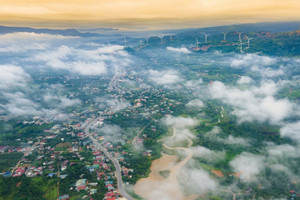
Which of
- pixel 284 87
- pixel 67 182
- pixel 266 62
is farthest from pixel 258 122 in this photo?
pixel 266 62

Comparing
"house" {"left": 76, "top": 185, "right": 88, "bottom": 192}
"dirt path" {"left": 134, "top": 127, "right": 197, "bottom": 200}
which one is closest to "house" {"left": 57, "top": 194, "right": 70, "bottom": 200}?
"house" {"left": 76, "top": 185, "right": 88, "bottom": 192}

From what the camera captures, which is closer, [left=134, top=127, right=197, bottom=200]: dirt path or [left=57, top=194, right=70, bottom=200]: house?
[left=57, top=194, right=70, bottom=200]: house

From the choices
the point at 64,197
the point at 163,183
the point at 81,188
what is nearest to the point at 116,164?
the point at 81,188

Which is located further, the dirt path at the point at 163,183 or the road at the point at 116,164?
the road at the point at 116,164

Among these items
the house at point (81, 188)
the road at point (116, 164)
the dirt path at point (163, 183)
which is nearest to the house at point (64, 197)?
the house at point (81, 188)

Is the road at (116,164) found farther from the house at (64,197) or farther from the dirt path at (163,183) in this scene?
the house at (64,197)

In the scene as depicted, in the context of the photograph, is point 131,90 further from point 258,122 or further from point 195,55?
point 195,55

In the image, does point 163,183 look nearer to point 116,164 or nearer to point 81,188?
point 116,164

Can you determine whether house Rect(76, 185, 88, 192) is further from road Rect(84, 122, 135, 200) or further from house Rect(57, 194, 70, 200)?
road Rect(84, 122, 135, 200)

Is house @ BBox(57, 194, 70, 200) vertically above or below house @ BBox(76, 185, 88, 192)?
below

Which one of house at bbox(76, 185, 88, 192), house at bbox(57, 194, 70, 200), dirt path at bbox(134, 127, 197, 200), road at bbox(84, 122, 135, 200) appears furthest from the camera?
house at bbox(76, 185, 88, 192)

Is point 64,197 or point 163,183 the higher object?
point 64,197
